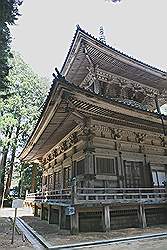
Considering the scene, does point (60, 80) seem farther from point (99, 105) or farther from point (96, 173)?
point (96, 173)

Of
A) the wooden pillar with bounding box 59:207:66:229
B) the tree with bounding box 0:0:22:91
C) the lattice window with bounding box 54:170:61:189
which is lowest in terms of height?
the wooden pillar with bounding box 59:207:66:229

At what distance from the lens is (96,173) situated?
33.3ft

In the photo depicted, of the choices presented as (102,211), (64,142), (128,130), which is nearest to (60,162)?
(64,142)

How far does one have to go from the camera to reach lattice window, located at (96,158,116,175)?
10.4 metres

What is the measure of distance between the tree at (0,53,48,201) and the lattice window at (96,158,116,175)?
18.5m

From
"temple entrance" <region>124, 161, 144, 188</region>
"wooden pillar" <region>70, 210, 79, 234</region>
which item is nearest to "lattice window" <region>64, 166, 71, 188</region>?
"temple entrance" <region>124, 161, 144, 188</region>

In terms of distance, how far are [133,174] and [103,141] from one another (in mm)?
2518

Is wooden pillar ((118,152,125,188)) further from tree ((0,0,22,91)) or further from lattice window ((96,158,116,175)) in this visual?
tree ((0,0,22,91))

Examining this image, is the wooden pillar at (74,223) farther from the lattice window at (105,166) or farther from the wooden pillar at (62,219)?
the lattice window at (105,166)

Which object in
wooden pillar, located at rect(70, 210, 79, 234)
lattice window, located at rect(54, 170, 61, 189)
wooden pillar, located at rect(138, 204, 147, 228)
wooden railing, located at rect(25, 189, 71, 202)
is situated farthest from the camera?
lattice window, located at rect(54, 170, 61, 189)

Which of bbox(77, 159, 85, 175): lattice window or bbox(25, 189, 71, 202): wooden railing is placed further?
bbox(77, 159, 85, 175): lattice window

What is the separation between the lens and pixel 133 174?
37.7 feet

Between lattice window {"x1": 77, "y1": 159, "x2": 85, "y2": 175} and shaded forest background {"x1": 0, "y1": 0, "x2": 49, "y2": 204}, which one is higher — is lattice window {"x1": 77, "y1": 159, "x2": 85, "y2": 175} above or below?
below

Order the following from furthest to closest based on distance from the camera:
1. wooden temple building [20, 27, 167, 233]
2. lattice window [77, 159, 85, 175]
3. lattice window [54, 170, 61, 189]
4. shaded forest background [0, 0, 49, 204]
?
shaded forest background [0, 0, 49, 204]
lattice window [54, 170, 61, 189]
lattice window [77, 159, 85, 175]
wooden temple building [20, 27, 167, 233]
